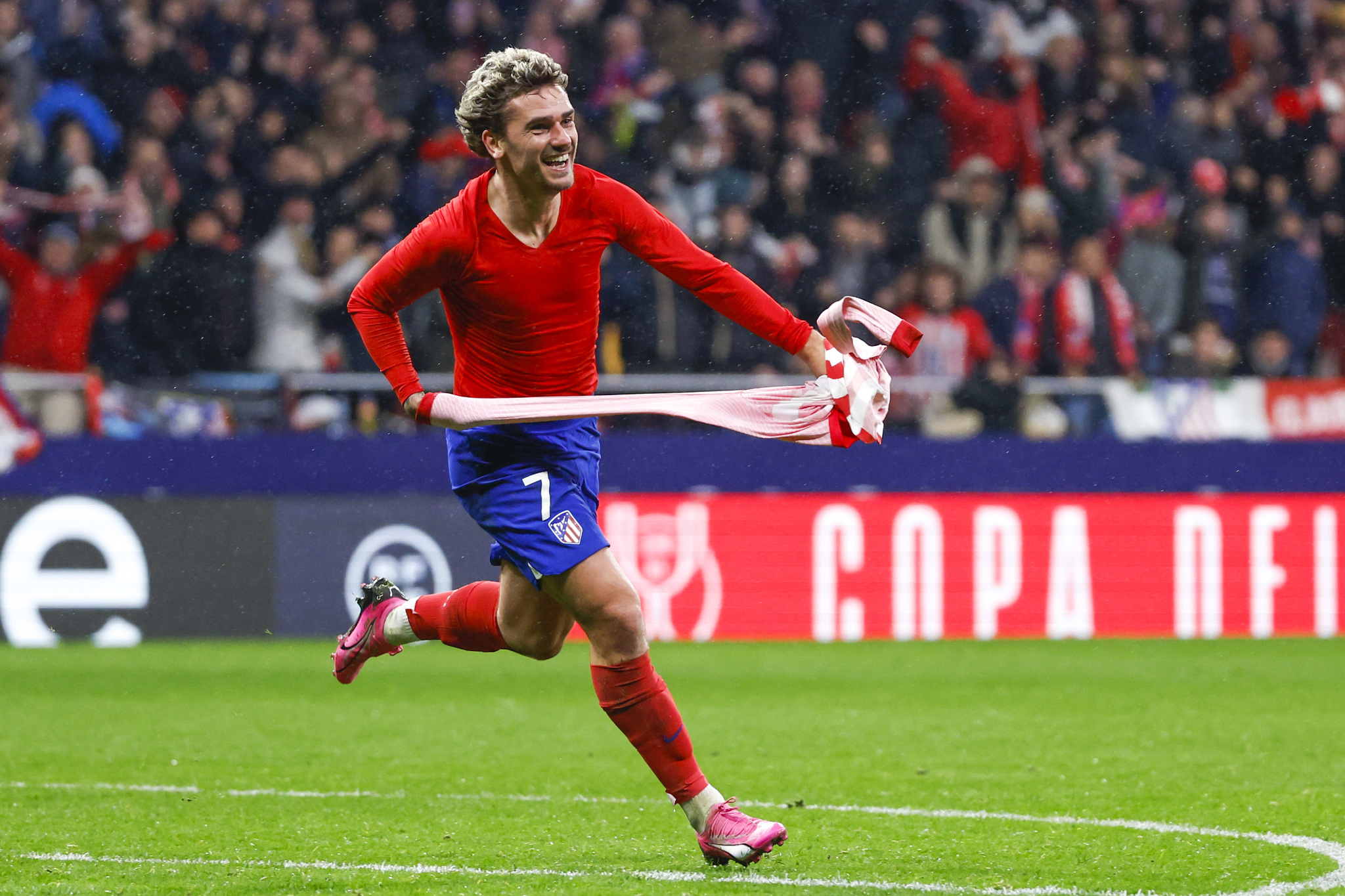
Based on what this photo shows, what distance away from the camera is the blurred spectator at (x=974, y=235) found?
1377cm

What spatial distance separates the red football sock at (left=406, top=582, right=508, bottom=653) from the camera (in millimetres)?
5668

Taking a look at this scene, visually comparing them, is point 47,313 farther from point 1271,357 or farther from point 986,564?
point 1271,357

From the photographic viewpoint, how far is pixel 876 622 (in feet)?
39.3

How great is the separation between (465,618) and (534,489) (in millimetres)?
765

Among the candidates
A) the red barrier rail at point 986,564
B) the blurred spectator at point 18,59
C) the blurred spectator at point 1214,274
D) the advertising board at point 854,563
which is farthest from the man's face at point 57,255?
the blurred spectator at point 1214,274

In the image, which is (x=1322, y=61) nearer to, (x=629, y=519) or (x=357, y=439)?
(x=629, y=519)

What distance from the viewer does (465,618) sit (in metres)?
5.73

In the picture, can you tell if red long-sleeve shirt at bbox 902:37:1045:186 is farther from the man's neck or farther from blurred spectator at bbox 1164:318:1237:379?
the man's neck

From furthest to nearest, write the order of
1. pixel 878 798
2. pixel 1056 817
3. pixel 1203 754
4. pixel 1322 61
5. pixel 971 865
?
pixel 1322 61, pixel 1203 754, pixel 878 798, pixel 1056 817, pixel 971 865

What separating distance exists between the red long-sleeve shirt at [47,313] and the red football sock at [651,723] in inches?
323

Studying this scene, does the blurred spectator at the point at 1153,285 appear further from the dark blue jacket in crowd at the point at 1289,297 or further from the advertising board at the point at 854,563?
the advertising board at the point at 854,563

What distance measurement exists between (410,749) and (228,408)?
5.35 meters

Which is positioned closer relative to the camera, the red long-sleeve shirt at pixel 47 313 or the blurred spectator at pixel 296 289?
the red long-sleeve shirt at pixel 47 313

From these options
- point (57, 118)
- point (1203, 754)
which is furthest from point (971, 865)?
point (57, 118)
